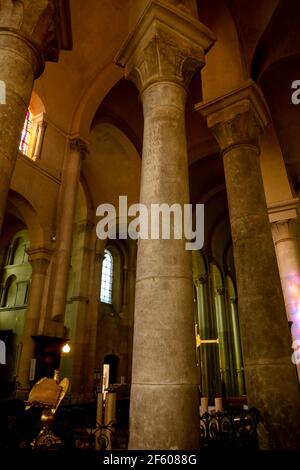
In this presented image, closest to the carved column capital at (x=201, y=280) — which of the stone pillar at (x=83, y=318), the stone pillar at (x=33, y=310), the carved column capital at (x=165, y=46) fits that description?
the stone pillar at (x=83, y=318)

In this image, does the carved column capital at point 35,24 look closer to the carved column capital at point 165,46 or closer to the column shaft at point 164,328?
the carved column capital at point 165,46

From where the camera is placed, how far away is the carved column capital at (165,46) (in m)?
3.89

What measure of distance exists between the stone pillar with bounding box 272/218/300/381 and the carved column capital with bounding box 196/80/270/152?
175 inches

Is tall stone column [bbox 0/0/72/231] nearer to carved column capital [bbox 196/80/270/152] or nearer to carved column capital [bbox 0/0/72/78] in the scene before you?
carved column capital [bbox 0/0/72/78]

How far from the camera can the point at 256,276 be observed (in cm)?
449

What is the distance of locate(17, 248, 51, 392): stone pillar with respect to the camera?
8.12m

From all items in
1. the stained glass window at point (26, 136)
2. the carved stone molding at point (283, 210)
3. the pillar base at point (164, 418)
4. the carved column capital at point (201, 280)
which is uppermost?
the stained glass window at point (26, 136)

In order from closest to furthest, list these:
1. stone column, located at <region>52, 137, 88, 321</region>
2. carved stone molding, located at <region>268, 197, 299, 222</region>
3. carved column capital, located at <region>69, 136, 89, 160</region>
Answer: stone column, located at <region>52, 137, 88, 321</region>, carved stone molding, located at <region>268, 197, 299, 222</region>, carved column capital, located at <region>69, 136, 89, 160</region>

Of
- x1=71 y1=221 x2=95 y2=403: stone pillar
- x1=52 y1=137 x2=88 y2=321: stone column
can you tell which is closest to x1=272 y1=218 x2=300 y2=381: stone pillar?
x1=52 y1=137 x2=88 y2=321: stone column

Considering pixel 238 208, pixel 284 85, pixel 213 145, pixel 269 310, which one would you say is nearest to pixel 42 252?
pixel 238 208

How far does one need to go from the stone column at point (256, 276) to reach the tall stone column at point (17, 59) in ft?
10.2

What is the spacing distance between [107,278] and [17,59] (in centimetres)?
1465

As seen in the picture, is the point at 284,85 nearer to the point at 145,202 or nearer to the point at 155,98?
the point at 155,98

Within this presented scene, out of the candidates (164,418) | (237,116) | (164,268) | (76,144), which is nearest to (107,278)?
(76,144)
